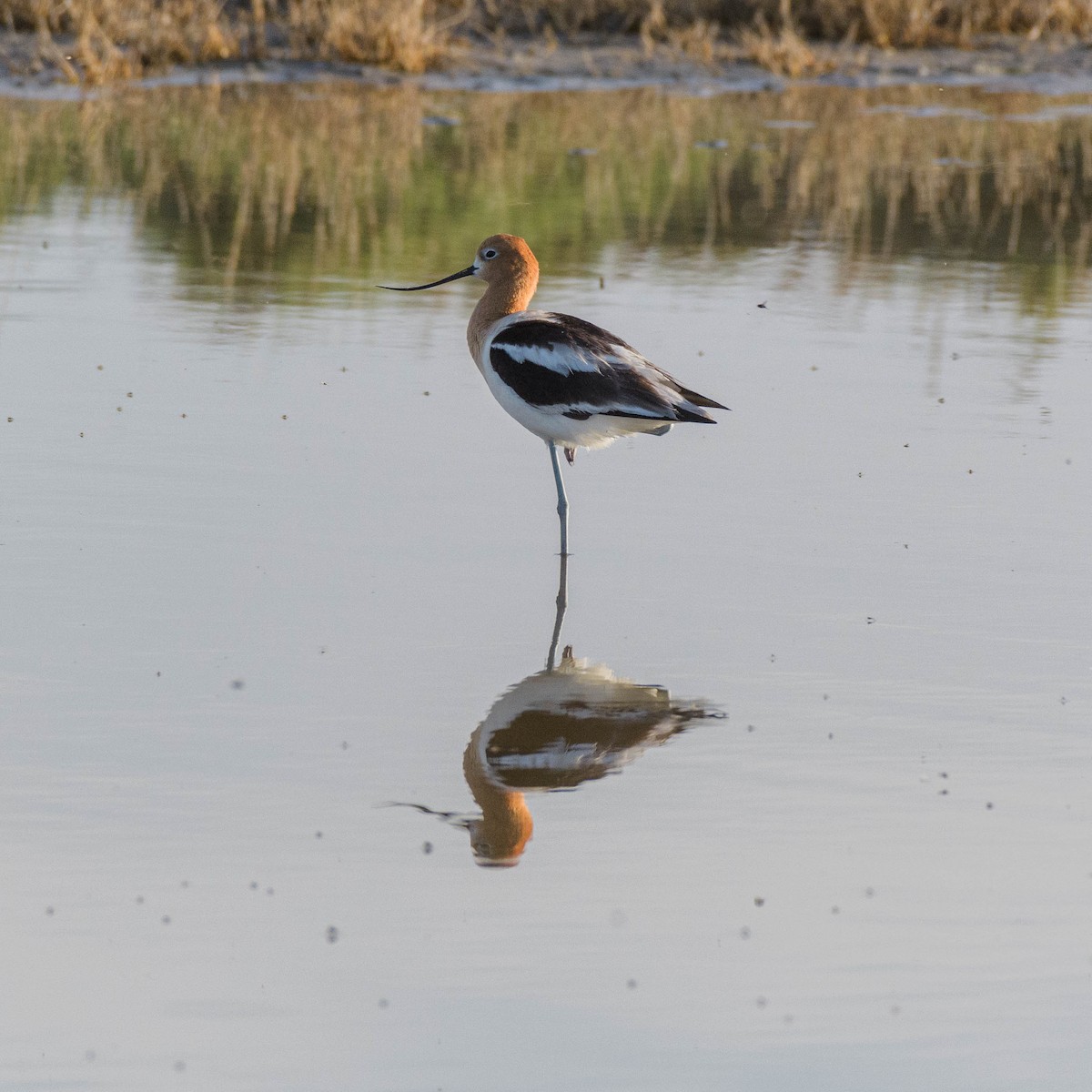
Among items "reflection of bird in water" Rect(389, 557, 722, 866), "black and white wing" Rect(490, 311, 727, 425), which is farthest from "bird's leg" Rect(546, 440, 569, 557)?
"reflection of bird in water" Rect(389, 557, 722, 866)

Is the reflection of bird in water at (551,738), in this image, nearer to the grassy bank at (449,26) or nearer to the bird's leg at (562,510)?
the bird's leg at (562,510)

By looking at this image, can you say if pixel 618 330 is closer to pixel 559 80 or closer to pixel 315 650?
pixel 315 650

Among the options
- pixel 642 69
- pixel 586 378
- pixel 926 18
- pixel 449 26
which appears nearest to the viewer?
pixel 586 378

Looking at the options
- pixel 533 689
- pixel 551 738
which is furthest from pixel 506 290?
pixel 551 738

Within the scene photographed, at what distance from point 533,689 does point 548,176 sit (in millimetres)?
9968

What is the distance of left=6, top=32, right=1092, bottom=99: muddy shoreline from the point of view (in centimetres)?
1989

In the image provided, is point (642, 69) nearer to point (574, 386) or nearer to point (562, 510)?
point (574, 386)

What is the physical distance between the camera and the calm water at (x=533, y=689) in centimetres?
397

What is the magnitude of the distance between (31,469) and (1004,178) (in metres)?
9.80

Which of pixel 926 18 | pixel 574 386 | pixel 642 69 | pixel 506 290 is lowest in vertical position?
pixel 642 69

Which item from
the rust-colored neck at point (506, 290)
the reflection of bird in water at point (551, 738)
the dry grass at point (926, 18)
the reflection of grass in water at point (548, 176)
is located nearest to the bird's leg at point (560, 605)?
the reflection of bird in water at point (551, 738)

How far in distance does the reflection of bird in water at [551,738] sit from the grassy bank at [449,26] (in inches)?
559

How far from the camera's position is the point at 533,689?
568 centimetres

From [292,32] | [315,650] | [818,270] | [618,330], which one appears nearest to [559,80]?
[292,32]
